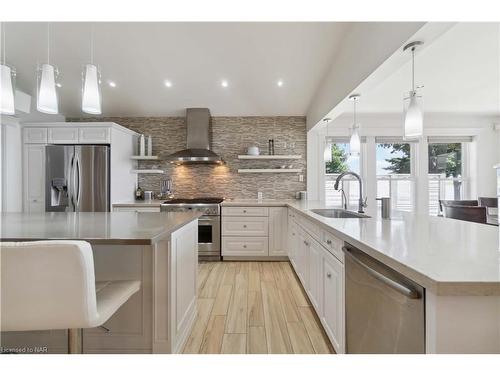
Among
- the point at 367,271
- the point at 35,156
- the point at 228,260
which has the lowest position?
the point at 228,260

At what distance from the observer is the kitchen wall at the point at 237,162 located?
4.66m

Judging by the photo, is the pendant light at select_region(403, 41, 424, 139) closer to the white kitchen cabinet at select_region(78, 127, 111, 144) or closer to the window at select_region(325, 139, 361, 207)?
the window at select_region(325, 139, 361, 207)

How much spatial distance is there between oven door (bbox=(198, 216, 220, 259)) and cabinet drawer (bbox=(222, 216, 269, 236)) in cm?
12

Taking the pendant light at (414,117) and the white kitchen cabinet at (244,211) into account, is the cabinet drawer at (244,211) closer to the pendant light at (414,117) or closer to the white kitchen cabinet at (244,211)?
the white kitchen cabinet at (244,211)

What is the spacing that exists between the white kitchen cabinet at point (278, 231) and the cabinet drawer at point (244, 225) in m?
0.09

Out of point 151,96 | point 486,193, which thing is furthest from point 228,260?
point 486,193

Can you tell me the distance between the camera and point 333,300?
1696 millimetres

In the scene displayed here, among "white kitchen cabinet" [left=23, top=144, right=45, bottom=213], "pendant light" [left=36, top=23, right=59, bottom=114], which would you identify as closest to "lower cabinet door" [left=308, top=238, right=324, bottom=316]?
"pendant light" [left=36, top=23, right=59, bottom=114]

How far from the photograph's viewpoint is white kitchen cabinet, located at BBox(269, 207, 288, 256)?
3.94 m

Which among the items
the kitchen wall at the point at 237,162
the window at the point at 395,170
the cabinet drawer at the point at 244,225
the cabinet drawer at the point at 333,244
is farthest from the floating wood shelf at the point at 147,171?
the window at the point at 395,170

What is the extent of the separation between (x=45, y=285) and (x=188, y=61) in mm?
3158
